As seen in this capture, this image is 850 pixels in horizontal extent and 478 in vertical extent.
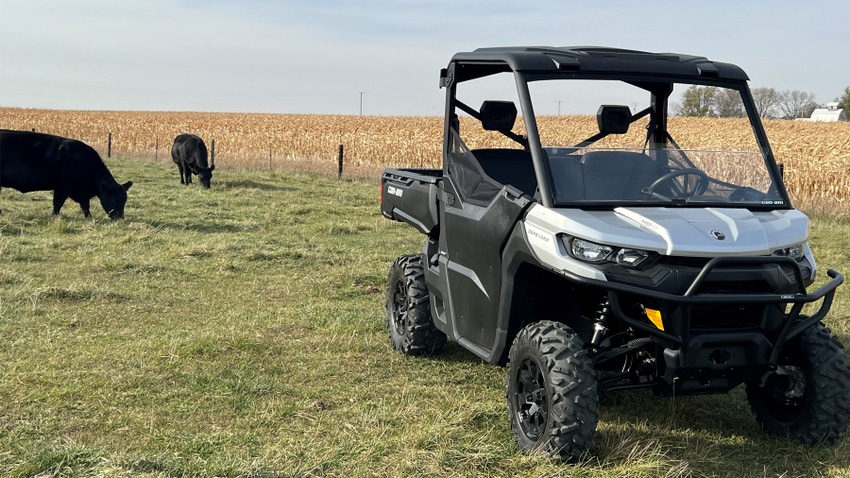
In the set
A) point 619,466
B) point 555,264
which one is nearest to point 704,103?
point 555,264

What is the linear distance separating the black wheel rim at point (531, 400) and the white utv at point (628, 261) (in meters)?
0.01

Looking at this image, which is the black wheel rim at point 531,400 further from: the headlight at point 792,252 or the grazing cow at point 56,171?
the grazing cow at point 56,171

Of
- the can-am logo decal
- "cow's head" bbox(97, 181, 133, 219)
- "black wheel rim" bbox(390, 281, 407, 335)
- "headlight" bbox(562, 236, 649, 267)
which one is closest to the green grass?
"black wheel rim" bbox(390, 281, 407, 335)

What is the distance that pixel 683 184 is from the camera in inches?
184

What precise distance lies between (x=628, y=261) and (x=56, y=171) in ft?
40.5

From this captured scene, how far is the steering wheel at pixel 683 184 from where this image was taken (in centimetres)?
458

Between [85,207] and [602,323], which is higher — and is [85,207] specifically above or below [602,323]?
below

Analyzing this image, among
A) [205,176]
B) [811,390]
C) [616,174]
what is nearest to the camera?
[811,390]

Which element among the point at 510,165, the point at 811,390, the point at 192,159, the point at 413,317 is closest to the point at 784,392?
the point at 811,390

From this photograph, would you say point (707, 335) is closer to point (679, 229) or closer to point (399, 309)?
point (679, 229)

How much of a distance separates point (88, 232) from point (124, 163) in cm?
1463

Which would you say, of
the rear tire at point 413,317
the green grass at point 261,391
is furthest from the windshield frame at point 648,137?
the rear tire at point 413,317

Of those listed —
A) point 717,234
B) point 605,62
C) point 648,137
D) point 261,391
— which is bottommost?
point 261,391

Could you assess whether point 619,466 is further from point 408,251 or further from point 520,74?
point 408,251
